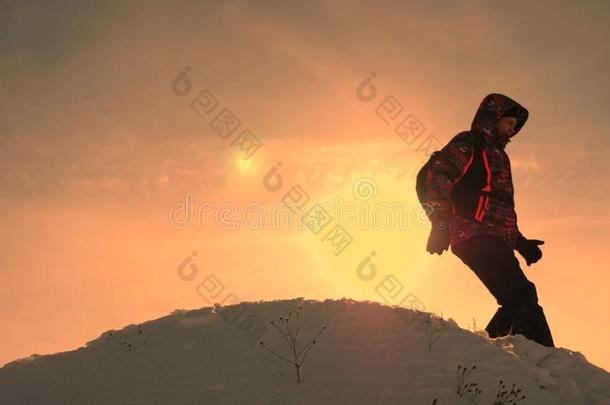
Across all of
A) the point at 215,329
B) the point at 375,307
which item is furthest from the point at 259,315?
the point at 375,307

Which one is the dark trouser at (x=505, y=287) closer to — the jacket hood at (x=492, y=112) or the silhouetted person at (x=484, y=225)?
the silhouetted person at (x=484, y=225)

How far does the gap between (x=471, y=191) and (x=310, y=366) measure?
3.13m

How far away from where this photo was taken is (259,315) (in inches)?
289

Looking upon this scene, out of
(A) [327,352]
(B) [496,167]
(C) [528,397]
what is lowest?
(C) [528,397]

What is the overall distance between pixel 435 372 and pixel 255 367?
1.61 metres

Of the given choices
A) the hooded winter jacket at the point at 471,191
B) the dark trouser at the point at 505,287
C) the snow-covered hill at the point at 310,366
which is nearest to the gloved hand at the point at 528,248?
the hooded winter jacket at the point at 471,191

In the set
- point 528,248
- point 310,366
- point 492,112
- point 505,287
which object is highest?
point 492,112

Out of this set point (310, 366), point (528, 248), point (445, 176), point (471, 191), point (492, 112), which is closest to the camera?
point (310, 366)

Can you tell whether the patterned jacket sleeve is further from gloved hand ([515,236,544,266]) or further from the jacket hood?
gloved hand ([515,236,544,266])

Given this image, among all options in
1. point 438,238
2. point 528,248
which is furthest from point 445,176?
point 528,248

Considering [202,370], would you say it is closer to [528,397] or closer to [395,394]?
[395,394]

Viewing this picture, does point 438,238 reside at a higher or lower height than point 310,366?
higher

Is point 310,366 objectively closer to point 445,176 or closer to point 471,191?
point 445,176

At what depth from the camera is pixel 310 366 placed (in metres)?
6.01
